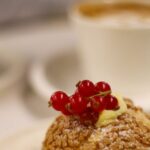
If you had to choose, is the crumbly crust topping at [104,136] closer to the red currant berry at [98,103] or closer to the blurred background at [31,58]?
the red currant berry at [98,103]

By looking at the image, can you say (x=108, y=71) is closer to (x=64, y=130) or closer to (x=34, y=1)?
(x=64, y=130)

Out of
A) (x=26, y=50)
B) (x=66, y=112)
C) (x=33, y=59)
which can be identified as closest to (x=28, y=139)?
(x=66, y=112)

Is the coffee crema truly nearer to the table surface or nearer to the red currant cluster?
the table surface

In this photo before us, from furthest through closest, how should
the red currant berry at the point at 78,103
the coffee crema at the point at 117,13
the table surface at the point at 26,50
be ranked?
the coffee crema at the point at 117,13
the table surface at the point at 26,50
the red currant berry at the point at 78,103

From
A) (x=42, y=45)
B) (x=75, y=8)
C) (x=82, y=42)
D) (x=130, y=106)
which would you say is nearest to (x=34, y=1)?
(x=42, y=45)

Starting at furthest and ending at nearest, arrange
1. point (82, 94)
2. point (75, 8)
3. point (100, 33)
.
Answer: point (75, 8) < point (100, 33) < point (82, 94)

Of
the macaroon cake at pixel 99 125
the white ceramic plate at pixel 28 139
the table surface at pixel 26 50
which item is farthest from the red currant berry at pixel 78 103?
the table surface at pixel 26 50
